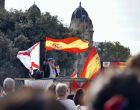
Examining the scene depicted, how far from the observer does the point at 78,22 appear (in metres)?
95.8

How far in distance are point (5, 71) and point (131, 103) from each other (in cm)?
4652

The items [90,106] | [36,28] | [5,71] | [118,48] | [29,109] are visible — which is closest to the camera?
[29,109]

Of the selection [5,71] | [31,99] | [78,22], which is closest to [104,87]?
[31,99]

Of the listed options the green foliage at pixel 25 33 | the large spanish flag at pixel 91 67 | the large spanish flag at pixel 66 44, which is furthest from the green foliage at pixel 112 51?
the large spanish flag at pixel 91 67

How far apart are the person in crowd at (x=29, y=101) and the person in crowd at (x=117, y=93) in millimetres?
124

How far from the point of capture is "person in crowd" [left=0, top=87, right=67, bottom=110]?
69.4 inches

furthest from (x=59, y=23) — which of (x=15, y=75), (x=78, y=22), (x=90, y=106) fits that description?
(x=90, y=106)

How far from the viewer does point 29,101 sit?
1791 mm

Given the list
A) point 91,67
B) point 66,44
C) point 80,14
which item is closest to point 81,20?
point 80,14

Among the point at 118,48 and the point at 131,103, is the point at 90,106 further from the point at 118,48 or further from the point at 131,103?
the point at 118,48

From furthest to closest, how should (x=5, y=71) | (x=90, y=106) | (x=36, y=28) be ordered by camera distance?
1. (x=36, y=28)
2. (x=5, y=71)
3. (x=90, y=106)

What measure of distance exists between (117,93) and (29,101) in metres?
0.27

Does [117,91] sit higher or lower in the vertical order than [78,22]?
lower

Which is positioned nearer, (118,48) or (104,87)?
Answer: (104,87)
